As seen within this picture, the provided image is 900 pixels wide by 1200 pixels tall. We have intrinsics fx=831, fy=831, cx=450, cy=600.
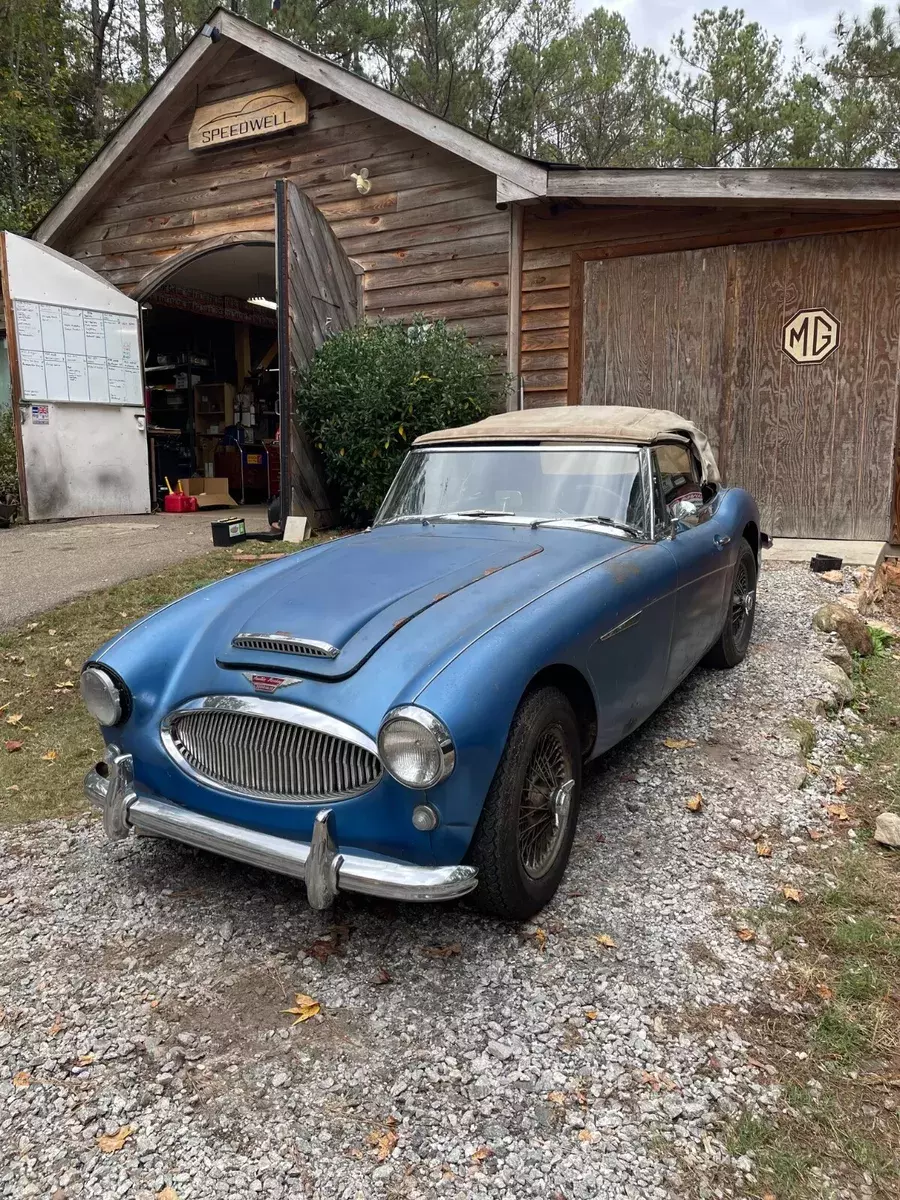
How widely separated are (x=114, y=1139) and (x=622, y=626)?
1994mm

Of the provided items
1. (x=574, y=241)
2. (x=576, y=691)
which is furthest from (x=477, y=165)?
(x=576, y=691)

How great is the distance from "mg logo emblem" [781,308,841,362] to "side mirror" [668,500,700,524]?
15.1 feet

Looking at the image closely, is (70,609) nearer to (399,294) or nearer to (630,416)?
(630,416)

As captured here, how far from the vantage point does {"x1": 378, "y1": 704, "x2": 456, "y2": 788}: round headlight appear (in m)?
2.04

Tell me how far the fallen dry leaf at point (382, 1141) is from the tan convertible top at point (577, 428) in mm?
2738

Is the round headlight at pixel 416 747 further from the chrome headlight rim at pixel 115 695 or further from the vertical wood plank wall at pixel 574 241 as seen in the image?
the vertical wood plank wall at pixel 574 241

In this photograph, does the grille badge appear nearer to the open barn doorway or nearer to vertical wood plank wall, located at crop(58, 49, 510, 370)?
vertical wood plank wall, located at crop(58, 49, 510, 370)

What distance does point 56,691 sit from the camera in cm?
445

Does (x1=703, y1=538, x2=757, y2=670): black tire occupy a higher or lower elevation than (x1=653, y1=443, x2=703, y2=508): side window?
lower

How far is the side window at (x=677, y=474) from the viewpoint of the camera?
3.76 meters

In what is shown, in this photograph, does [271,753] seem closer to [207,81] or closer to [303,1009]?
[303,1009]

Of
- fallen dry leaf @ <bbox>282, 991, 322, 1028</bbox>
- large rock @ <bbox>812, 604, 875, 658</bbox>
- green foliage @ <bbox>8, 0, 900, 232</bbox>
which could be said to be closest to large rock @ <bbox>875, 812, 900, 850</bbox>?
fallen dry leaf @ <bbox>282, 991, 322, 1028</bbox>

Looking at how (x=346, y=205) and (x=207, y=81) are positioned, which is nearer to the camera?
(x=346, y=205)

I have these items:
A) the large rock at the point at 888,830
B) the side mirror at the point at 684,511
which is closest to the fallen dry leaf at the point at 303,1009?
the large rock at the point at 888,830
